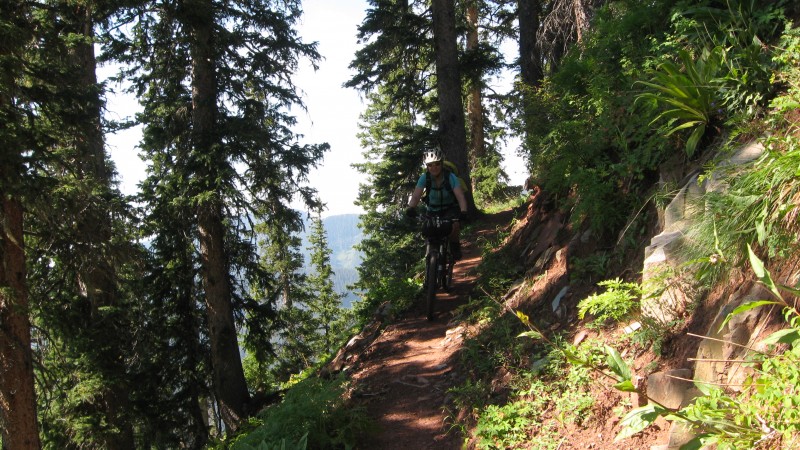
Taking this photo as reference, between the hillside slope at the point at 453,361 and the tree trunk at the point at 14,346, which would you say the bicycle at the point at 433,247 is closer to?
the hillside slope at the point at 453,361

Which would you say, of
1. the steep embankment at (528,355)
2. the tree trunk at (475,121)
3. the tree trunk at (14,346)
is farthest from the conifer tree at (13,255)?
the tree trunk at (475,121)

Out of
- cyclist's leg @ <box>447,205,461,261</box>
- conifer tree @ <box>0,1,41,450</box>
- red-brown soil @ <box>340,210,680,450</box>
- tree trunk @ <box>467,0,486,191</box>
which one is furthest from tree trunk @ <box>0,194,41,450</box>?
tree trunk @ <box>467,0,486,191</box>

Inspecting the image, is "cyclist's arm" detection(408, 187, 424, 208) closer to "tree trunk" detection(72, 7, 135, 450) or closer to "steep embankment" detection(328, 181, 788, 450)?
"steep embankment" detection(328, 181, 788, 450)

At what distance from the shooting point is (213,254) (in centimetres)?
1062

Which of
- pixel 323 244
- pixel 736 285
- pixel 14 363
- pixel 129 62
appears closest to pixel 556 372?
pixel 736 285

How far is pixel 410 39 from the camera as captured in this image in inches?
535

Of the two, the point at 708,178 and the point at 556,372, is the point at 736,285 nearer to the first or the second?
the point at 708,178

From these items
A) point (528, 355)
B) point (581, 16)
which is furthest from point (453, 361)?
point (581, 16)

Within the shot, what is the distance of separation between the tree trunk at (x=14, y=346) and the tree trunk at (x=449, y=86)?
9015 millimetres

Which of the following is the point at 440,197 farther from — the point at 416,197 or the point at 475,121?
the point at 475,121

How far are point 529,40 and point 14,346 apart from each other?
12.3 meters

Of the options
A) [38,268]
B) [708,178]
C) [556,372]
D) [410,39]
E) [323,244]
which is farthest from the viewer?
[323,244]

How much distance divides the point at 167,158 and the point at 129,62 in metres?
2.12

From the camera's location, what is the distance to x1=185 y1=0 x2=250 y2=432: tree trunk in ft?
33.1
